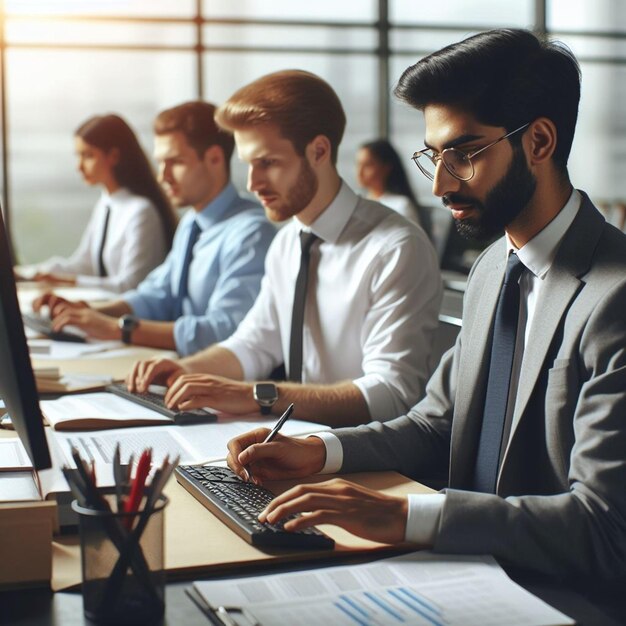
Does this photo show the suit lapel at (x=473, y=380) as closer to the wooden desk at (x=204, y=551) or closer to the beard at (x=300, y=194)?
the wooden desk at (x=204, y=551)

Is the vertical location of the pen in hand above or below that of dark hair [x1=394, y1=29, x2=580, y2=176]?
below

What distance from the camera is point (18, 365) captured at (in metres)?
1.16

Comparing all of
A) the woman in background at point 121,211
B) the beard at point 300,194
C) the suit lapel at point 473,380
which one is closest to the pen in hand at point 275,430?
the suit lapel at point 473,380

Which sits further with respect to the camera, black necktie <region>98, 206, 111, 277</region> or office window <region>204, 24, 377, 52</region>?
office window <region>204, 24, 377, 52</region>

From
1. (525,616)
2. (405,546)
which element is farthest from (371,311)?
(525,616)

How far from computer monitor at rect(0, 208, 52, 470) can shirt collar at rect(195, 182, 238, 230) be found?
2.44 metres

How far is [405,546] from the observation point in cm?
136

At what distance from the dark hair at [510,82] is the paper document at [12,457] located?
895 millimetres

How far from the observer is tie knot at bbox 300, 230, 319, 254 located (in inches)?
104

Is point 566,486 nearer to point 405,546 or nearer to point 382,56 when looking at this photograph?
point 405,546

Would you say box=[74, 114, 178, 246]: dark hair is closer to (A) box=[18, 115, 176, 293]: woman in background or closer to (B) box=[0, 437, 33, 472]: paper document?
(A) box=[18, 115, 176, 293]: woman in background

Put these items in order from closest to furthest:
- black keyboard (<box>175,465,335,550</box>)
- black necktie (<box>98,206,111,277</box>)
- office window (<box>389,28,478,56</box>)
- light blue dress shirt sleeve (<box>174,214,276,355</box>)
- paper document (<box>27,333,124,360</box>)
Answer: black keyboard (<box>175,465,335,550</box>) < paper document (<box>27,333,124,360</box>) < light blue dress shirt sleeve (<box>174,214,276,355</box>) < black necktie (<box>98,206,111,277</box>) < office window (<box>389,28,478,56</box>)

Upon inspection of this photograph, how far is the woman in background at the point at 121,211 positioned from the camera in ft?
16.6

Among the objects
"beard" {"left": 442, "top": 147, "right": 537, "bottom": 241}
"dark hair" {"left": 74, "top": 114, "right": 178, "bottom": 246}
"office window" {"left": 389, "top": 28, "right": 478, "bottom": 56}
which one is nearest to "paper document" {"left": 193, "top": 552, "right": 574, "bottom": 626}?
"beard" {"left": 442, "top": 147, "right": 537, "bottom": 241}
